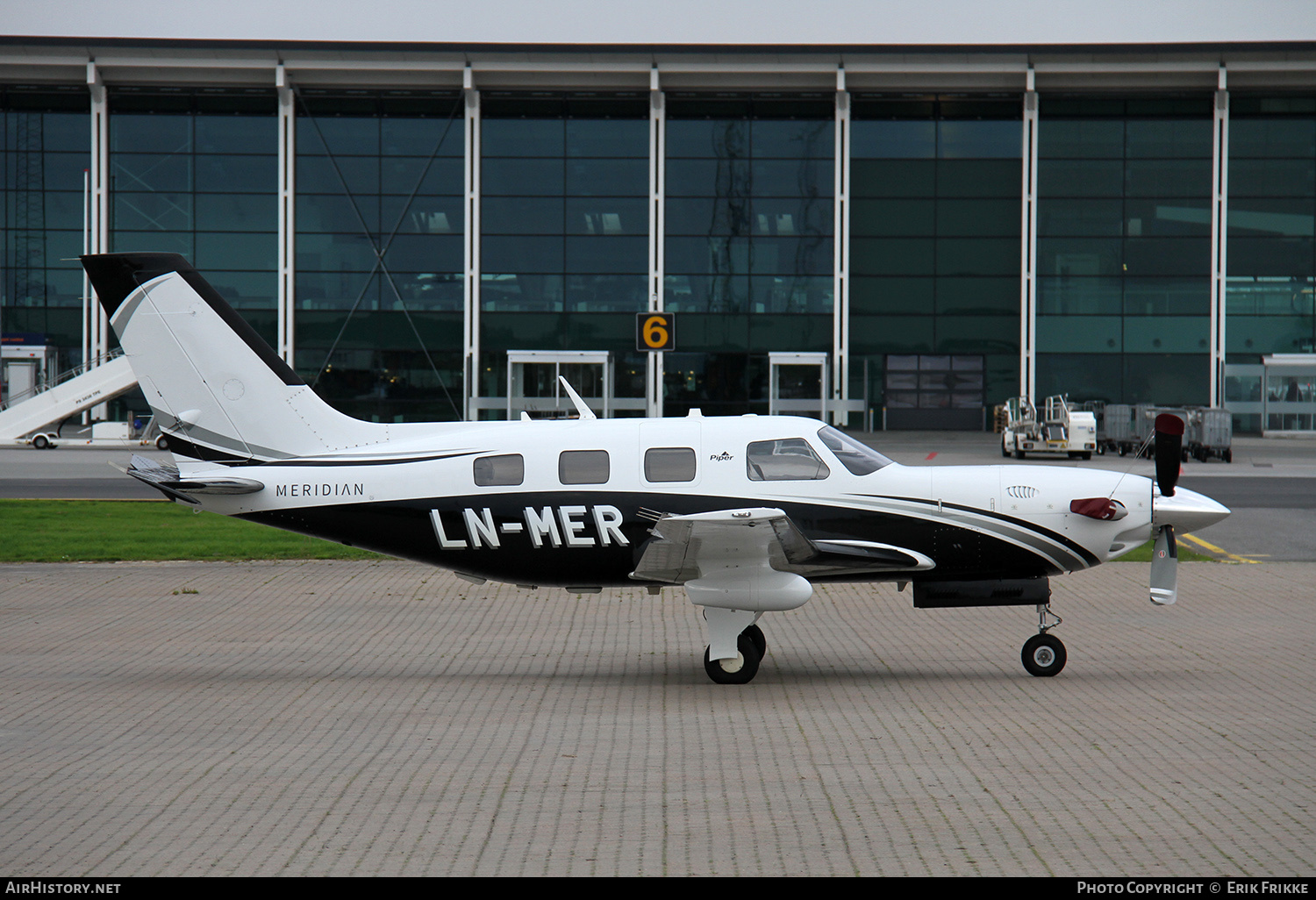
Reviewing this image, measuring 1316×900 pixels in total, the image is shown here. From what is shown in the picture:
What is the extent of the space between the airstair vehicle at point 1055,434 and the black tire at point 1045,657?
1075 inches

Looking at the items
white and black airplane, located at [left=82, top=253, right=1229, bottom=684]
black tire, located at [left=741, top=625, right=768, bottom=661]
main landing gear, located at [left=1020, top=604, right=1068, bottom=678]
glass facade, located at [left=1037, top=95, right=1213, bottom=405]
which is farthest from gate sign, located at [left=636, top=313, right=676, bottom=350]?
glass facade, located at [left=1037, top=95, right=1213, bottom=405]

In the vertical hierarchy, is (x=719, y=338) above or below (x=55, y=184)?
below

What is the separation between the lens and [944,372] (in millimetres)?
49250

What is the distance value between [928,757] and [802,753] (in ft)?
2.66

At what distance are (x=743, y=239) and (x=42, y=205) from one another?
28.2 metres

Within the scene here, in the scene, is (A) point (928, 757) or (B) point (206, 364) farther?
(B) point (206, 364)

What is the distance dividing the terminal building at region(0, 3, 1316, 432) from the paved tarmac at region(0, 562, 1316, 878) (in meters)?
34.4

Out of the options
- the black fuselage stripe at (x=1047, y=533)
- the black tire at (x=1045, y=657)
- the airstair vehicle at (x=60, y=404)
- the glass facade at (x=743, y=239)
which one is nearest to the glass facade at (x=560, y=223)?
the glass facade at (x=743, y=239)

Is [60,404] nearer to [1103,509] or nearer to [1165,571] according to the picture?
[1103,509]

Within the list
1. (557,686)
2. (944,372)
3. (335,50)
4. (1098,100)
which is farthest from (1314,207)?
(557,686)

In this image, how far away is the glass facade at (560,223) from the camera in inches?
1877

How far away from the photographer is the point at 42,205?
46.9m

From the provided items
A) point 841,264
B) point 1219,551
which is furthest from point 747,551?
point 841,264
